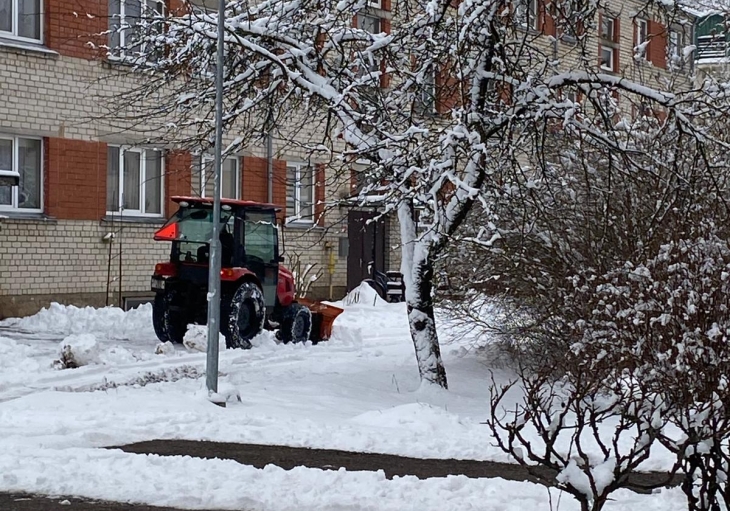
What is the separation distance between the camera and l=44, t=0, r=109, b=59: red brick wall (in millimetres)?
21875

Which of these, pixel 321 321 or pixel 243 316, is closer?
pixel 243 316

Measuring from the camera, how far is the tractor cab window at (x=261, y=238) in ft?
59.5

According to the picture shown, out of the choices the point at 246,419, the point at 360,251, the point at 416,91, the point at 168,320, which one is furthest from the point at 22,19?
the point at 246,419

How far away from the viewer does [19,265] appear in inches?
840

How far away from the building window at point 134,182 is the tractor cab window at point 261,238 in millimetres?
5383

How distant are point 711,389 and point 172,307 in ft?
36.8

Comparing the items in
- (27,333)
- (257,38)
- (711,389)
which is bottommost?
(27,333)

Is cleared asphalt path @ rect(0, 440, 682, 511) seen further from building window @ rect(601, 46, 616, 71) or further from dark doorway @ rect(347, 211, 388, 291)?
building window @ rect(601, 46, 616, 71)

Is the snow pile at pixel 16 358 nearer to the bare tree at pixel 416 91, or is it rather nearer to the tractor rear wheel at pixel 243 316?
the tractor rear wheel at pixel 243 316

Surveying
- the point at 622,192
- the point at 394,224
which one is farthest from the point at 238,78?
the point at 394,224

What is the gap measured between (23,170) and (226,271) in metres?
6.56

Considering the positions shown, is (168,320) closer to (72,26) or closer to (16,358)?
(16,358)

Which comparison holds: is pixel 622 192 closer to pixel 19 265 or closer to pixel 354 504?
pixel 354 504

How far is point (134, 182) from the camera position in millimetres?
23953
